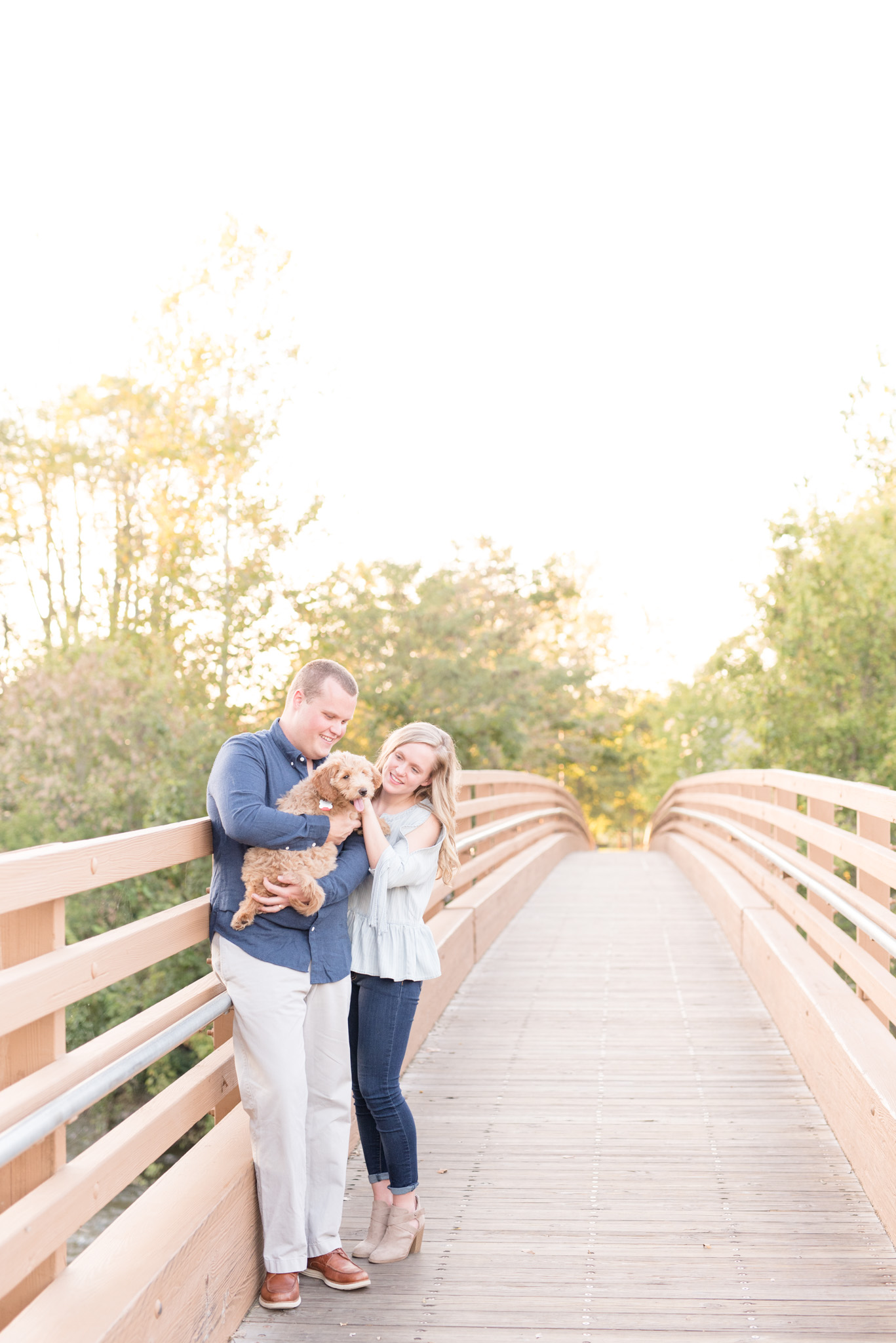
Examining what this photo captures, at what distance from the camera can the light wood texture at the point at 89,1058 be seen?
2.55 metres

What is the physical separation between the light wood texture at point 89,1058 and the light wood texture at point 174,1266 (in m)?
0.42

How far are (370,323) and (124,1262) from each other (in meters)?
30.1

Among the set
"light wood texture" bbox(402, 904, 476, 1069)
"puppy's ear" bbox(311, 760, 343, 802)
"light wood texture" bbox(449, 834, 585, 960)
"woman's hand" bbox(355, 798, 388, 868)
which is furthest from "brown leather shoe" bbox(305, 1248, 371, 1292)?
"light wood texture" bbox(449, 834, 585, 960)

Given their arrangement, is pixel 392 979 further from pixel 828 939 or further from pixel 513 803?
pixel 513 803

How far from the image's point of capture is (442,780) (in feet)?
13.8

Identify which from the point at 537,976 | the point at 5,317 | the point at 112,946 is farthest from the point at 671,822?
the point at 112,946

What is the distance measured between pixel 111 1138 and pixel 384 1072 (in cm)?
117

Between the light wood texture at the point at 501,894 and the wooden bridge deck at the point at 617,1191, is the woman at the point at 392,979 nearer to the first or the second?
the wooden bridge deck at the point at 617,1191

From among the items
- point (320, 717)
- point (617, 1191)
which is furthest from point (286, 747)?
point (617, 1191)

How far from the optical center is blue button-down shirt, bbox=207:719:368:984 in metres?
3.52

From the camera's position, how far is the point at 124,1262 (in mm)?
2867

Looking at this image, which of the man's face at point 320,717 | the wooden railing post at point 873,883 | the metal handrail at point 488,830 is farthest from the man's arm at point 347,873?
the wooden railing post at point 873,883

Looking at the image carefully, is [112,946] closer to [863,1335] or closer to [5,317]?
[863,1335]

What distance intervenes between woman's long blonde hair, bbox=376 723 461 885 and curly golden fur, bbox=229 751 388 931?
37 cm
